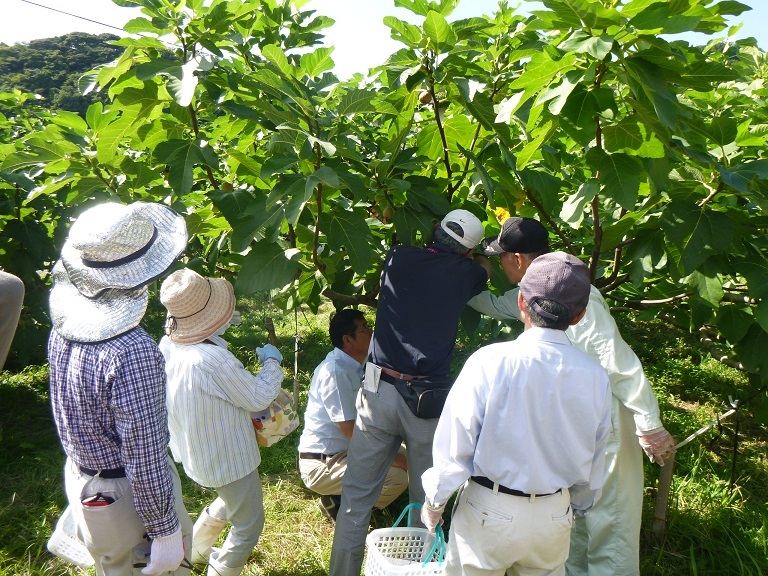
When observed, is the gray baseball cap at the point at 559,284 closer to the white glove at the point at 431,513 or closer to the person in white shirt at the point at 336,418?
the white glove at the point at 431,513

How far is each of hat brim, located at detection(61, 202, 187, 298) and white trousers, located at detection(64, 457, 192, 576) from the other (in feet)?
1.86

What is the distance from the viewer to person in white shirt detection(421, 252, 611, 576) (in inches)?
70.3

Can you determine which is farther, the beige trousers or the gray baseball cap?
the beige trousers

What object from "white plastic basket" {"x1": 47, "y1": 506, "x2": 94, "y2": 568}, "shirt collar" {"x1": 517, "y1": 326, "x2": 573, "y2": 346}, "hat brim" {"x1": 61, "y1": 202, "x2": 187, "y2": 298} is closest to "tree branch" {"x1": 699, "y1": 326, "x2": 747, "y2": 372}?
"shirt collar" {"x1": 517, "y1": 326, "x2": 573, "y2": 346}

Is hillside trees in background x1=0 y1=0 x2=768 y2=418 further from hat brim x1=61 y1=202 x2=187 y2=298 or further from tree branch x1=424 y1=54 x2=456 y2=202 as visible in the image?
hat brim x1=61 y1=202 x2=187 y2=298

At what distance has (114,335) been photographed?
5.82ft

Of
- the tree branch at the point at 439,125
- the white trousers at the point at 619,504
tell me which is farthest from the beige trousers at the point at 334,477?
the tree branch at the point at 439,125

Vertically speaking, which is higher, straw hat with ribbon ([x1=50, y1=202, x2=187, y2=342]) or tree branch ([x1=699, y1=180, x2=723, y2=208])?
tree branch ([x1=699, y1=180, x2=723, y2=208])

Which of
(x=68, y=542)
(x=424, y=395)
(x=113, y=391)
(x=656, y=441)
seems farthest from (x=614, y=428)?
(x=68, y=542)

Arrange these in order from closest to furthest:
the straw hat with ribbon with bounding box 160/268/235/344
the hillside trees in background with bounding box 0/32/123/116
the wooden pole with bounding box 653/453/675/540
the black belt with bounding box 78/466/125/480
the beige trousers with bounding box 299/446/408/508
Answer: the black belt with bounding box 78/466/125/480 < the straw hat with ribbon with bounding box 160/268/235/344 < the wooden pole with bounding box 653/453/675/540 < the beige trousers with bounding box 299/446/408/508 < the hillside trees in background with bounding box 0/32/123/116

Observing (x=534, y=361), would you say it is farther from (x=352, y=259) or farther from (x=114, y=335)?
(x=114, y=335)

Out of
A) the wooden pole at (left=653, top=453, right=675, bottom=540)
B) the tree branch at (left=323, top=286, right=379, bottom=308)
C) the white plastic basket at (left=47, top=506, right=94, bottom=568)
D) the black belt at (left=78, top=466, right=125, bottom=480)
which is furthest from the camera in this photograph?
the wooden pole at (left=653, top=453, right=675, bottom=540)

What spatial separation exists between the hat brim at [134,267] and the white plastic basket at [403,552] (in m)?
1.13

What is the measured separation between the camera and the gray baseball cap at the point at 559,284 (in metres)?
1.81
